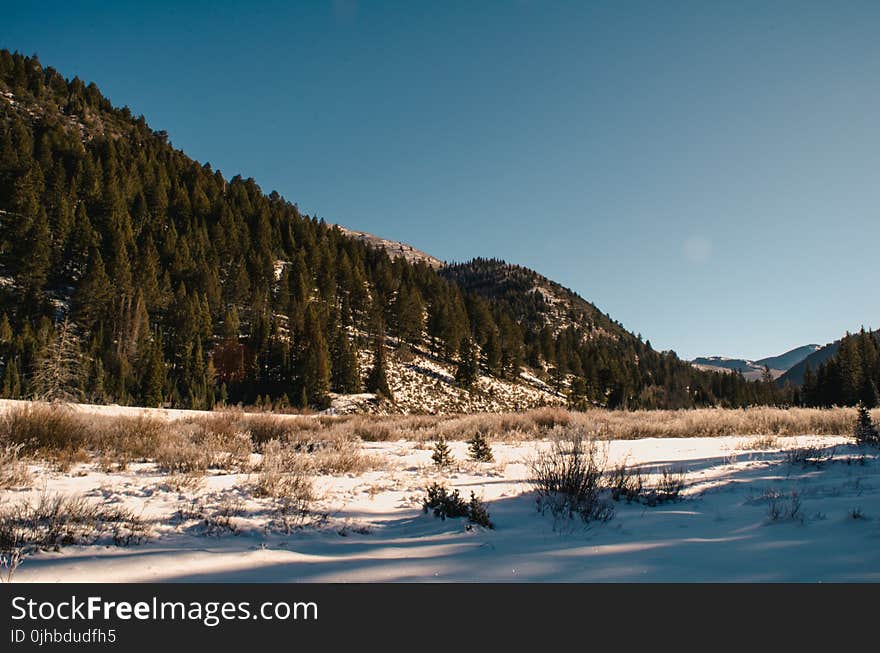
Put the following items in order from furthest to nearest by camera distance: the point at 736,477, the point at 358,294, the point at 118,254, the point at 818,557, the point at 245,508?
the point at 358,294
the point at 118,254
the point at 736,477
the point at 245,508
the point at 818,557

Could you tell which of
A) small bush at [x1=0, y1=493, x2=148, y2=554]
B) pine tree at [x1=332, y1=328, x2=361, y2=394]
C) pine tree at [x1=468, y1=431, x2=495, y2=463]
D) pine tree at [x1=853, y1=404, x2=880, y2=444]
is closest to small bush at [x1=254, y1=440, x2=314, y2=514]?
small bush at [x1=0, y1=493, x2=148, y2=554]

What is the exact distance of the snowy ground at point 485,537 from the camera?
10.0 feet

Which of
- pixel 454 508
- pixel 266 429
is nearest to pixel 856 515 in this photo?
pixel 454 508

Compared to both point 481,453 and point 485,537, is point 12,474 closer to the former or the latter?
point 485,537

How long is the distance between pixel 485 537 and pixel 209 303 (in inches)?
2579

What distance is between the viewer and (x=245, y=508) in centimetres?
485

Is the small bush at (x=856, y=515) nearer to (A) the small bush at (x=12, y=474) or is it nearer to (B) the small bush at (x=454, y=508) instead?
(B) the small bush at (x=454, y=508)

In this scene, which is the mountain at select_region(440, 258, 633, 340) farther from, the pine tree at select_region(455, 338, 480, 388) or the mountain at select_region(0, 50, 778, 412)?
the pine tree at select_region(455, 338, 480, 388)

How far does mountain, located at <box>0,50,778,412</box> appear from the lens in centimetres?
4812

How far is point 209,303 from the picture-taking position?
199 feet
